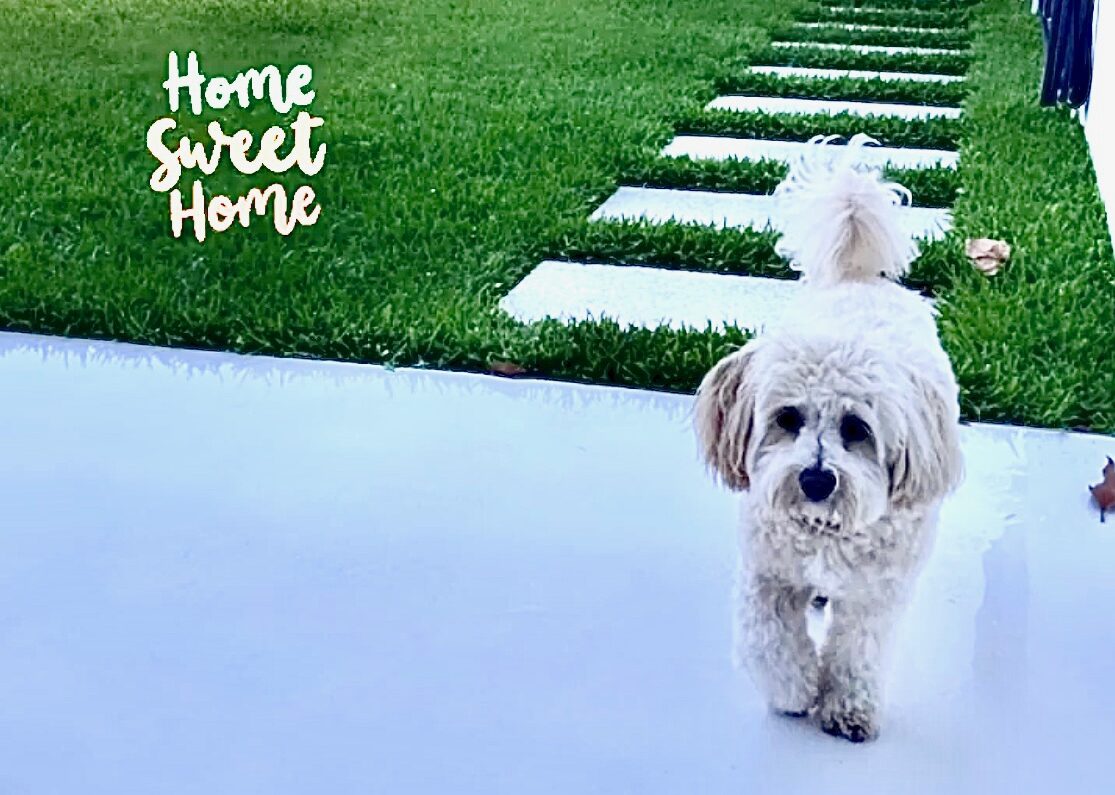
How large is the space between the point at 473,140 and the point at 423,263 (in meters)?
1.64

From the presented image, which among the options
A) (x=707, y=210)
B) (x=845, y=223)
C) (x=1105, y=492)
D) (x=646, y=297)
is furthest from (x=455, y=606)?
(x=707, y=210)

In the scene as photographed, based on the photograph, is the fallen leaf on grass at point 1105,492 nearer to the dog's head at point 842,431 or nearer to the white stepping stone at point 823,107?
the dog's head at point 842,431

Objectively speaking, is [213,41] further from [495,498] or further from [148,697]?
[148,697]

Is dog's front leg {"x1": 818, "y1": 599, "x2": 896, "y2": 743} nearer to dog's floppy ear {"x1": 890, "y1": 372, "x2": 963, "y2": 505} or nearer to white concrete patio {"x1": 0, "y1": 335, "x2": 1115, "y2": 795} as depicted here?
white concrete patio {"x1": 0, "y1": 335, "x2": 1115, "y2": 795}

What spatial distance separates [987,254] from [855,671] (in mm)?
2443

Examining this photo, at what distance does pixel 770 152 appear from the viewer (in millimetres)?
5645

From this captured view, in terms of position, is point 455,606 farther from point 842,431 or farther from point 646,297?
point 646,297

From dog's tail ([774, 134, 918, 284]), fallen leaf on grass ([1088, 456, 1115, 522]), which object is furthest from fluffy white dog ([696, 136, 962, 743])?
fallen leaf on grass ([1088, 456, 1115, 522])

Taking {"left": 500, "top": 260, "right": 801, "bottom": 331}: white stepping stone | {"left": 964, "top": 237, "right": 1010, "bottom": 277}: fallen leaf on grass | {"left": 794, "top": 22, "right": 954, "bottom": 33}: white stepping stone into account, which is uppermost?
{"left": 794, "top": 22, "right": 954, "bottom": 33}: white stepping stone

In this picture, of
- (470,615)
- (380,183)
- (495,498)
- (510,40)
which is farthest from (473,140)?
(470,615)

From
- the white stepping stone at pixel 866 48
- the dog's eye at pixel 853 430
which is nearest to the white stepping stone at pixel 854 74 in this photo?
the white stepping stone at pixel 866 48

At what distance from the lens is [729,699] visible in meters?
2.31

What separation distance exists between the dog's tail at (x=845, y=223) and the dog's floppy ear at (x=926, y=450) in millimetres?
622

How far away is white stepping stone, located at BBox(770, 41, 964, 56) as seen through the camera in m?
7.85
